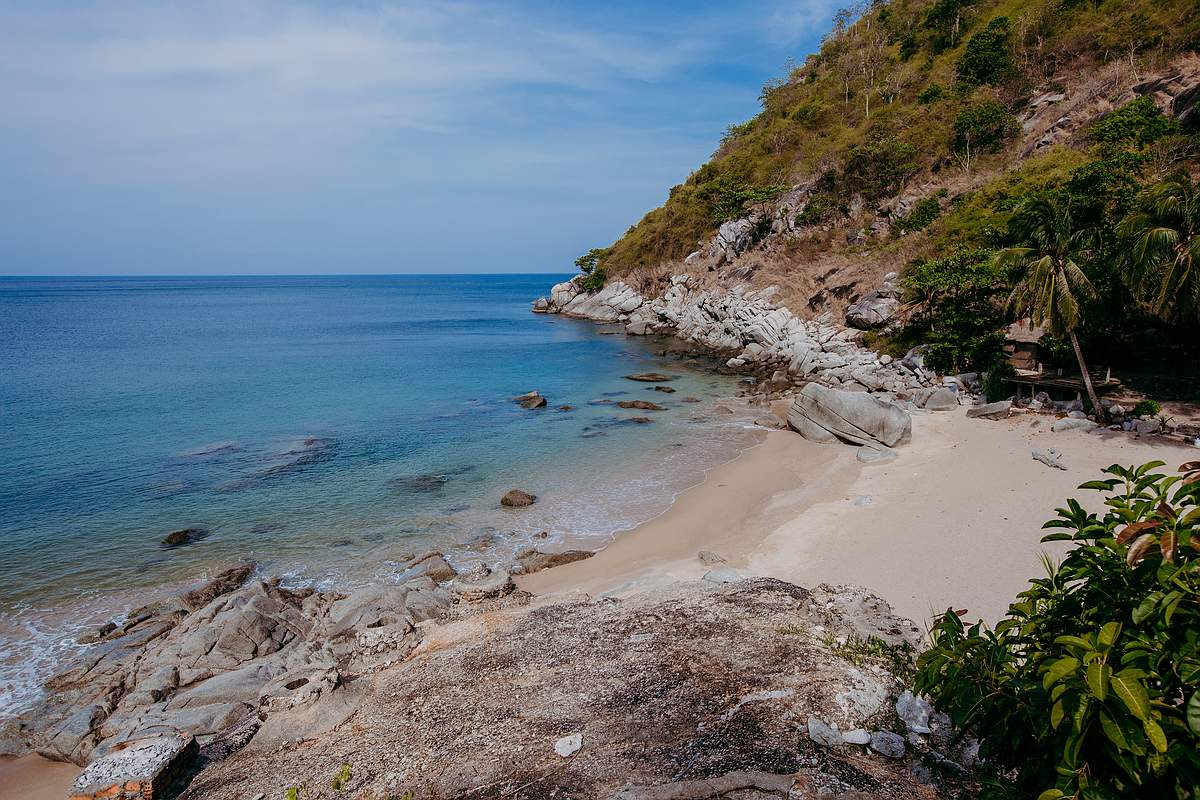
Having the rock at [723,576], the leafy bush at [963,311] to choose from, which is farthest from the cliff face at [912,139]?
the rock at [723,576]

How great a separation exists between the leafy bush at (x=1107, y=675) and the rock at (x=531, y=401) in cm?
3311

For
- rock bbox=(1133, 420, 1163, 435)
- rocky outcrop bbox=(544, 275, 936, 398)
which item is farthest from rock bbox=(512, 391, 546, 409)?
rock bbox=(1133, 420, 1163, 435)

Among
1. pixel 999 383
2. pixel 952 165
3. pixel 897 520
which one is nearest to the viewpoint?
pixel 897 520

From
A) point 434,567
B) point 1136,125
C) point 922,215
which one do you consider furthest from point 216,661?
point 1136,125

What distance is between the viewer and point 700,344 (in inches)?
2313

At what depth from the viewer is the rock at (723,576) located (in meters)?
14.2

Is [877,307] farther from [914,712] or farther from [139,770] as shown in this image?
[139,770]

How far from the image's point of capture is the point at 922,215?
45.6 m

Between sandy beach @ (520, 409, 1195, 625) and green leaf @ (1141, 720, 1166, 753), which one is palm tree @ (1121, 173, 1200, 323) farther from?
green leaf @ (1141, 720, 1166, 753)

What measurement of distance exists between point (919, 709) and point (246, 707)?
1176 cm

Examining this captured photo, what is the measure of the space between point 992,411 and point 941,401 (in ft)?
10.4

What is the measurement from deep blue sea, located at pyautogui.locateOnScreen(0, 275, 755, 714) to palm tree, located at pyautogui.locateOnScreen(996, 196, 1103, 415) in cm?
1313

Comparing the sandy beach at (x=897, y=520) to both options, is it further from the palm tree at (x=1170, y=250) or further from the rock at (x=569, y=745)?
the rock at (x=569, y=745)

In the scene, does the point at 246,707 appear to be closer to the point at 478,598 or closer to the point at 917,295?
the point at 478,598
